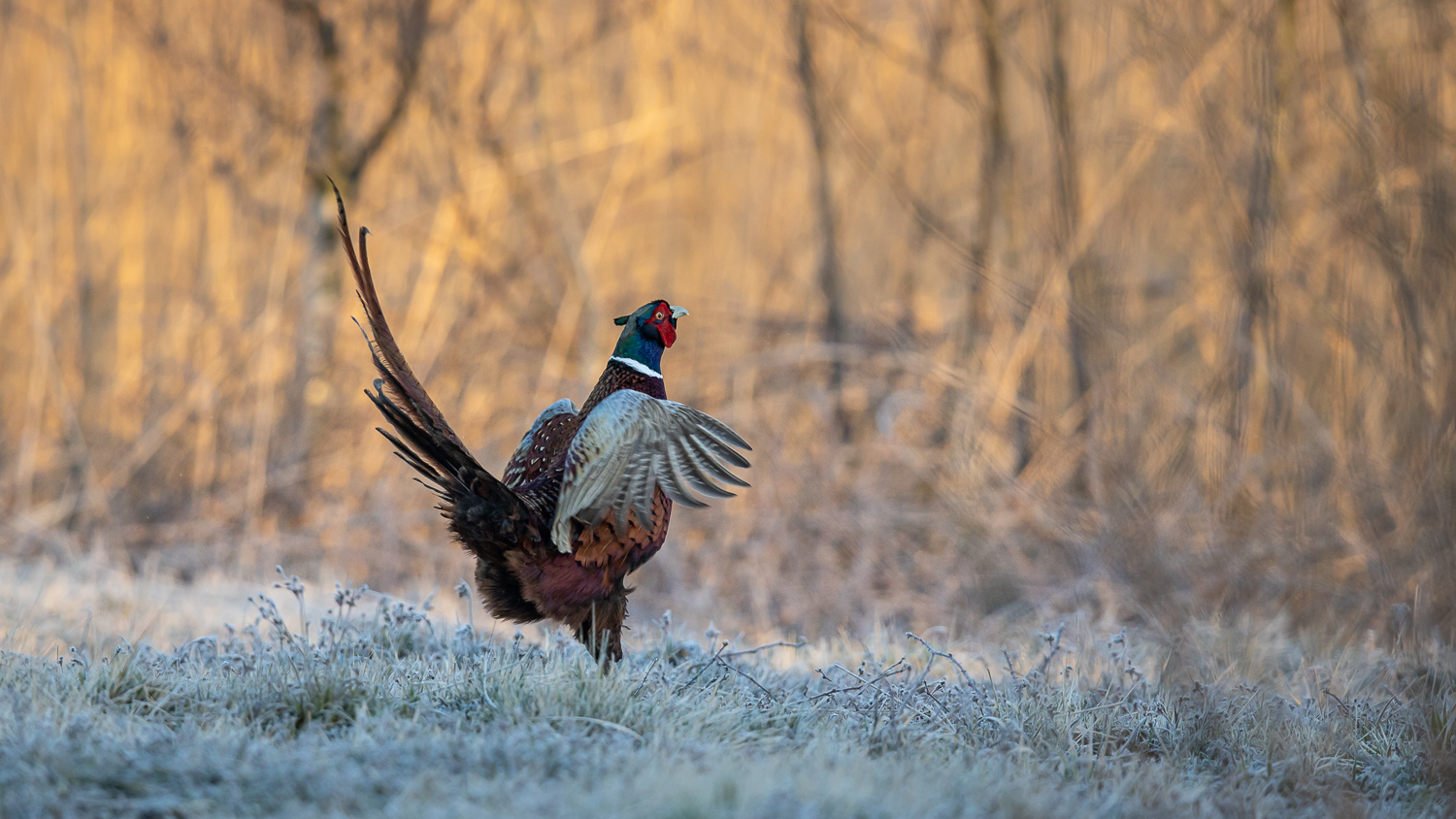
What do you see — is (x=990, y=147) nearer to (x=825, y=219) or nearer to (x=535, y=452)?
(x=825, y=219)

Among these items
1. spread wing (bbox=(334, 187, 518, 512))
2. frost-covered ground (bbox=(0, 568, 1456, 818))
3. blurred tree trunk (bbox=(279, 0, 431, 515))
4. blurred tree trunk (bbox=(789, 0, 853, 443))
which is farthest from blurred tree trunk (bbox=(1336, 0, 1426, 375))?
blurred tree trunk (bbox=(279, 0, 431, 515))

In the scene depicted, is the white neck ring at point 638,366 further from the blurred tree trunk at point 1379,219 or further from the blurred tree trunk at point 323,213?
the blurred tree trunk at point 323,213

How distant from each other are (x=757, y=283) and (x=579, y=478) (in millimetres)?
5145

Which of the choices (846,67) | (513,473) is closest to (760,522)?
(513,473)

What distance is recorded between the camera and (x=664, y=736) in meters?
2.40

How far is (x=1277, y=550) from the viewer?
5.44 m

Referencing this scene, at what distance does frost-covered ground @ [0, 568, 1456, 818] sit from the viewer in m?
2.00

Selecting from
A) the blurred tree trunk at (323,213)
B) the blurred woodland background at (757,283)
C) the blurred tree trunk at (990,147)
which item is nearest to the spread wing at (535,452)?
the blurred woodland background at (757,283)

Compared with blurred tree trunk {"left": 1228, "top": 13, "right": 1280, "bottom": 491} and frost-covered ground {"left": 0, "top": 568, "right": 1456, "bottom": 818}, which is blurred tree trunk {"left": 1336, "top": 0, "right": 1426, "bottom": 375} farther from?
frost-covered ground {"left": 0, "top": 568, "right": 1456, "bottom": 818}

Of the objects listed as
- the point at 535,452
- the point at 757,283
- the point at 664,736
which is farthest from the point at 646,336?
the point at 757,283

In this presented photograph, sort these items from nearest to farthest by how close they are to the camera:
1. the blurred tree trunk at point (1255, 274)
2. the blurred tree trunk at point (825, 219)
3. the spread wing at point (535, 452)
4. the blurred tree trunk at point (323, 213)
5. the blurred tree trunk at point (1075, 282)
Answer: the spread wing at point (535, 452)
the blurred tree trunk at point (1255, 274)
the blurred tree trunk at point (1075, 282)
the blurred tree trunk at point (825, 219)
the blurred tree trunk at point (323, 213)

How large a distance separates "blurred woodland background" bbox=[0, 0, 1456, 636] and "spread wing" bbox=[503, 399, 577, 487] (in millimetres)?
2191

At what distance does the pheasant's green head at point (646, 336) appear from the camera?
3582 millimetres

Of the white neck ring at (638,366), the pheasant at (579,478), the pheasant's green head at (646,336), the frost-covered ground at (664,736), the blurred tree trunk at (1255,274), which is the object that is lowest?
the frost-covered ground at (664,736)
